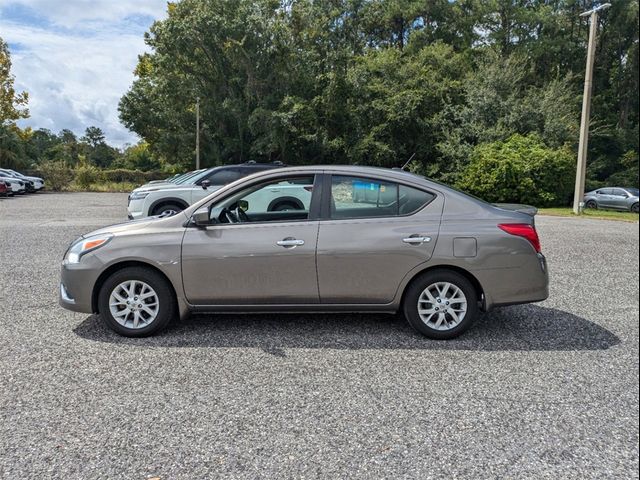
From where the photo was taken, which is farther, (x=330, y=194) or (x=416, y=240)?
(x=330, y=194)

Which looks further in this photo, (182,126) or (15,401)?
(182,126)

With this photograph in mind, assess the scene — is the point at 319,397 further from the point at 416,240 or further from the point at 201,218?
the point at 201,218

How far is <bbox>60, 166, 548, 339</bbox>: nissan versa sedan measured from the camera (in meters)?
4.45

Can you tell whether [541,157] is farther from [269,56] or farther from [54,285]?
[54,285]

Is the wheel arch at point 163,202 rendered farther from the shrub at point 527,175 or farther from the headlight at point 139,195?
the shrub at point 527,175

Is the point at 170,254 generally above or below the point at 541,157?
below

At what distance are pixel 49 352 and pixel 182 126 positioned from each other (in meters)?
35.8

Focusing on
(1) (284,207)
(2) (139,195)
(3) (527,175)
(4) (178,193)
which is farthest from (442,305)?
(3) (527,175)

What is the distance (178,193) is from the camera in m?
11.5

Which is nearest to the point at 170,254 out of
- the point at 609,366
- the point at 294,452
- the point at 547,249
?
the point at 294,452

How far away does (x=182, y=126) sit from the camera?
37750 millimetres

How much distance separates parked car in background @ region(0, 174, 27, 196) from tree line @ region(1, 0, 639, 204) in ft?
39.7

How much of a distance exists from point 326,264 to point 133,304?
71.1 inches

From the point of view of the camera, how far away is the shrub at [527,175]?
24.4 metres
